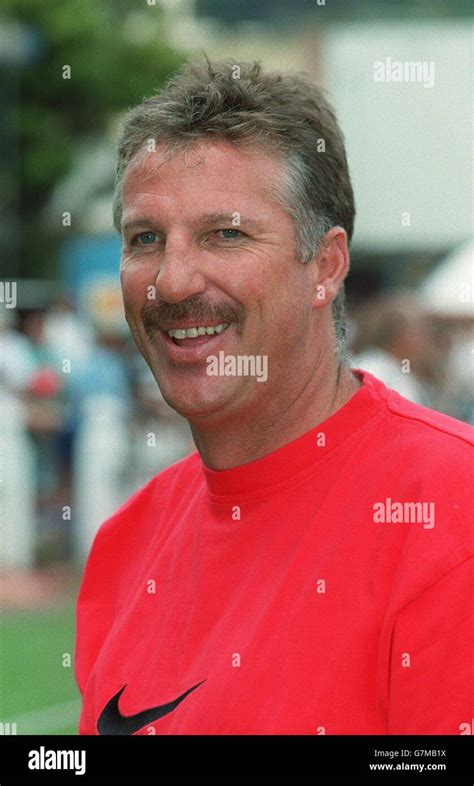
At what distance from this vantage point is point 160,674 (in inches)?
80.0

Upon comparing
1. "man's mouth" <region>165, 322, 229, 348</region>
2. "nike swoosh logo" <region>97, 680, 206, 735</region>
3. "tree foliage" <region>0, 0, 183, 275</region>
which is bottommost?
"nike swoosh logo" <region>97, 680, 206, 735</region>

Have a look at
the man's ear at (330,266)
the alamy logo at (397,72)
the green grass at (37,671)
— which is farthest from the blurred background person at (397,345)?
the man's ear at (330,266)

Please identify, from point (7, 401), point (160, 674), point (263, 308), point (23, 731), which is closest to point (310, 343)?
point (263, 308)

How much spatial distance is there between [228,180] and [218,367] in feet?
1.05

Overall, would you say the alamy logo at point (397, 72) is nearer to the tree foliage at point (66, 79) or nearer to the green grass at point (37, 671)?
the green grass at point (37, 671)

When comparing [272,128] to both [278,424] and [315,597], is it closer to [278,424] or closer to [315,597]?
[278,424]

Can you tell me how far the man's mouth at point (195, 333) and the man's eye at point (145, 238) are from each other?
6.2 inches

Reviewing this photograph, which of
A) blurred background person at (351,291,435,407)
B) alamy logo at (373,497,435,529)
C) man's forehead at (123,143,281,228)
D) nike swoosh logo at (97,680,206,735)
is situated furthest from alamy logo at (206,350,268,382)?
blurred background person at (351,291,435,407)

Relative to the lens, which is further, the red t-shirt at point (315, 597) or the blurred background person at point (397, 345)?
the blurred background person at point (397, 345)

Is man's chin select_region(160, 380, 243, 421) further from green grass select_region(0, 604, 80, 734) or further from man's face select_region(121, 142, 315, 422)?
green grass select_region(0, 604, 80, 734)

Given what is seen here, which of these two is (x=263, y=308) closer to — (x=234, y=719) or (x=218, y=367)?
(x=218, y=367)

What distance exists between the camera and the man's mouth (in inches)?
81.3

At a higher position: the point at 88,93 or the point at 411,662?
the point at 88,93

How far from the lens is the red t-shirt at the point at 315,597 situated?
1654 mm
